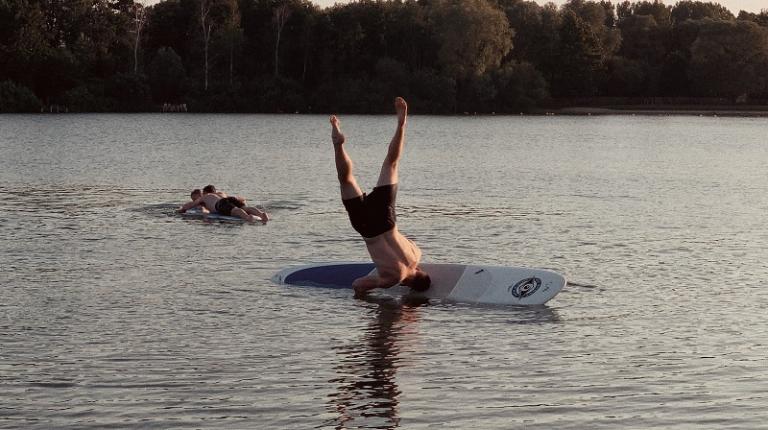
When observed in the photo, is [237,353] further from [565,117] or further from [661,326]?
[565,117]

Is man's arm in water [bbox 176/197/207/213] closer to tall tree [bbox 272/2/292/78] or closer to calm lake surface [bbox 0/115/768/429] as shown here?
calm lake surface [bbox 0/115/768/429]

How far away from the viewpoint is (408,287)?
19984 millimetres

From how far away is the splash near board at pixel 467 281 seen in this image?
19.1m

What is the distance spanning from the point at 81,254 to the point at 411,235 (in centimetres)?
835

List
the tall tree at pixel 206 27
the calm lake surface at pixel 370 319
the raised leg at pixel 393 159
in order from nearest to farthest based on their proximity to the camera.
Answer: the calm lake surface at pixel 370 319 → the raised leg at pixel 393 159 → the tall tree at pixel 206 27

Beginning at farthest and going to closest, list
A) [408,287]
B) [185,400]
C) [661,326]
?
[408,287] < [661,326] < [185,400]

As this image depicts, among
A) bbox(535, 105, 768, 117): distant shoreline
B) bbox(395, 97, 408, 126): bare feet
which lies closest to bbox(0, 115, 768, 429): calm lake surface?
bbox(395, 97, 408, 126): bare feet

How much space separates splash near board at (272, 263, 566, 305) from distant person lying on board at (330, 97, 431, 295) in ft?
2.98

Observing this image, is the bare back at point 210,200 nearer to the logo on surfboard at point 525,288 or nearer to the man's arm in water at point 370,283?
the man's arm in water at point 370,283

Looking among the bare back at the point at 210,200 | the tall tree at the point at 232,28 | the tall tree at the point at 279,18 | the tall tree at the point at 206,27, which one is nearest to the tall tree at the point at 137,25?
the tall tree at the point at 206,27

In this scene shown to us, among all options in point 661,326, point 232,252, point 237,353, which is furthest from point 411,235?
point 237,353

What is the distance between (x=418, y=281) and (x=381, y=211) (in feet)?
5.64

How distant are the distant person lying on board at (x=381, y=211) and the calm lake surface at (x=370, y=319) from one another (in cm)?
62

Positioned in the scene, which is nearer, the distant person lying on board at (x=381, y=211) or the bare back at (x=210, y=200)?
the distant person lying on board at (x=381, y=211)
